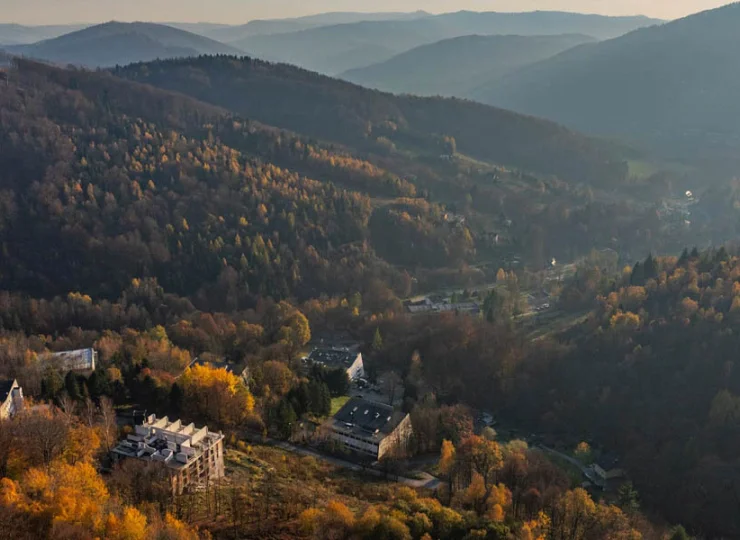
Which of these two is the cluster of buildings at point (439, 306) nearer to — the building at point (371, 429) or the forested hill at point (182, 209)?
the forested hill at point (182, 209)

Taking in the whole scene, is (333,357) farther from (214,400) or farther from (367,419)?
(214,400)

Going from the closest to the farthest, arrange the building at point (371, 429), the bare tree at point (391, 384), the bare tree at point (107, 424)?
the bare tree at point (107, 424)
the building at point (371, 429)
the bare tree at point (391, 384)

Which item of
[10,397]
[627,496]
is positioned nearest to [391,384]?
[627,496]

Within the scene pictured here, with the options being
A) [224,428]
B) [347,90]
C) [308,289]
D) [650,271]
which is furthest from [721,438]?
[347,90]

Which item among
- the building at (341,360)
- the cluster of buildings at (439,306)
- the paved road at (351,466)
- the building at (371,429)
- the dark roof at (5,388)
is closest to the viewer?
the dark roof at (5,388)

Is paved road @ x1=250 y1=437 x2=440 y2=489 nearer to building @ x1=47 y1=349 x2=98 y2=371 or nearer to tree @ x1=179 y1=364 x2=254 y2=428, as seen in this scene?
tree @ x1=179 y1=364 x2=254 y2=428

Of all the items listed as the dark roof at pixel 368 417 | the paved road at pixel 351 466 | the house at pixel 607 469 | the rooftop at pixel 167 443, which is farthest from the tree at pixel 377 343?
the rooftop at pixel 167 443

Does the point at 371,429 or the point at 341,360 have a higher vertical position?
the point at 371,429

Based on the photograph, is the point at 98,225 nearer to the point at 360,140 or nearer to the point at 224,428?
the point at 224,428
